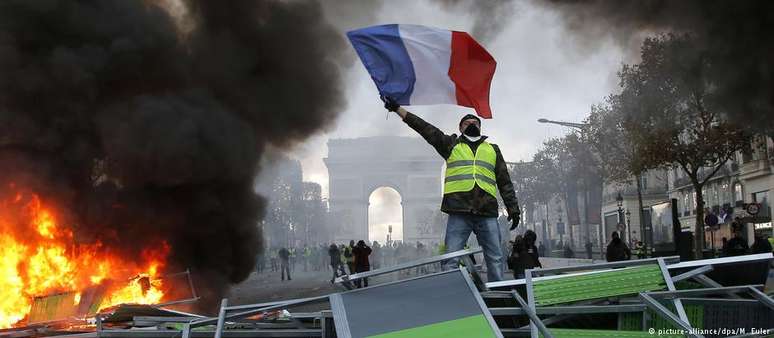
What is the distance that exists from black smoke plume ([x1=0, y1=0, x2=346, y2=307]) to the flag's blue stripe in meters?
6.11

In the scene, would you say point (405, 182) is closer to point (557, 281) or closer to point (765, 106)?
point (765, 106)

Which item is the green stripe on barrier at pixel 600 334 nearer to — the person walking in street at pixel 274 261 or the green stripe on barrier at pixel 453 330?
the green stripe on barrier at pixel 453 330

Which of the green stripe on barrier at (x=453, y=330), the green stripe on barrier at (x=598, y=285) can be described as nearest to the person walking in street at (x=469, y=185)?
the green stripe on barrier at (x=598, y=285)

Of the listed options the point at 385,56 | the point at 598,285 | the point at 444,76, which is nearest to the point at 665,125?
the point at 444,76

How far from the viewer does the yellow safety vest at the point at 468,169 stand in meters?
5.49

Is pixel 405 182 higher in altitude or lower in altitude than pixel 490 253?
higher

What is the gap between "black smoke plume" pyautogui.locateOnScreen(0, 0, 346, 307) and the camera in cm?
1108

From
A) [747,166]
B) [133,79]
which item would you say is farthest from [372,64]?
[747,166]

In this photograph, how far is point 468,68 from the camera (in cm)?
645

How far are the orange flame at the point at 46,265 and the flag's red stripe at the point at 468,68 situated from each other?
19.8 feet

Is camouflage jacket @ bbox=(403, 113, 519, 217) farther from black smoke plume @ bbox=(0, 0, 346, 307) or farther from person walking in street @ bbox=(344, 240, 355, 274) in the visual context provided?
person walking in street @ bbox=(344, 240, 355, 274)

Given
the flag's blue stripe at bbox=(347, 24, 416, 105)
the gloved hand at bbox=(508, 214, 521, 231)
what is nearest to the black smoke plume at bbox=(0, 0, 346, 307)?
the flag's blue stripe at bbox=(347, 24, 416, 105)

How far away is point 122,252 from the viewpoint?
11438 millimetres

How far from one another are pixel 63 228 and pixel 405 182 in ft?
170
